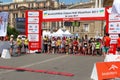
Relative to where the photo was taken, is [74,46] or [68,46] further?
[68,46]

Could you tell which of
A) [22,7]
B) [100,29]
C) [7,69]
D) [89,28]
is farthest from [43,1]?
[7,69]

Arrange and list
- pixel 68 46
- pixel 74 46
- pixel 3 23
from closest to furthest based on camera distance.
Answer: pixel 3 23 → pixel 74 46 → pixel 68 46

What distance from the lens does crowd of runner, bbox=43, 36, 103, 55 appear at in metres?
29.7

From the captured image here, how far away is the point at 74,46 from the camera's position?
3025cm

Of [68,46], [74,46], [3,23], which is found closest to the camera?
[3,23]

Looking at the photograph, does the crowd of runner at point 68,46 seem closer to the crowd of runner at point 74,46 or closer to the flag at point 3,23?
the crowd of runner at point 74,46

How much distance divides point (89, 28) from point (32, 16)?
2390 inches

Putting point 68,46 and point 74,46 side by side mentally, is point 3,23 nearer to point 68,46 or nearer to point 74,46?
point 68,46

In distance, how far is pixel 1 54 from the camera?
2669 centimetres

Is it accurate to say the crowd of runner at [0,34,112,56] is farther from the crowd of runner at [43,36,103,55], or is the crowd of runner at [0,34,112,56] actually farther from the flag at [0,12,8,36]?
the flag at [0,12,8,36]

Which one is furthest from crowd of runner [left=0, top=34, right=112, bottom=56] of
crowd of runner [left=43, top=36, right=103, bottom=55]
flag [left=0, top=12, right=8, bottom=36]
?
flag [left=0, top=12, right=8, bottom=36]

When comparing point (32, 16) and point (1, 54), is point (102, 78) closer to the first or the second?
point (1, 54)

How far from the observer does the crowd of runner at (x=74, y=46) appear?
29.7 m

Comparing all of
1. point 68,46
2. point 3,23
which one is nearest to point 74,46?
point 68,46
